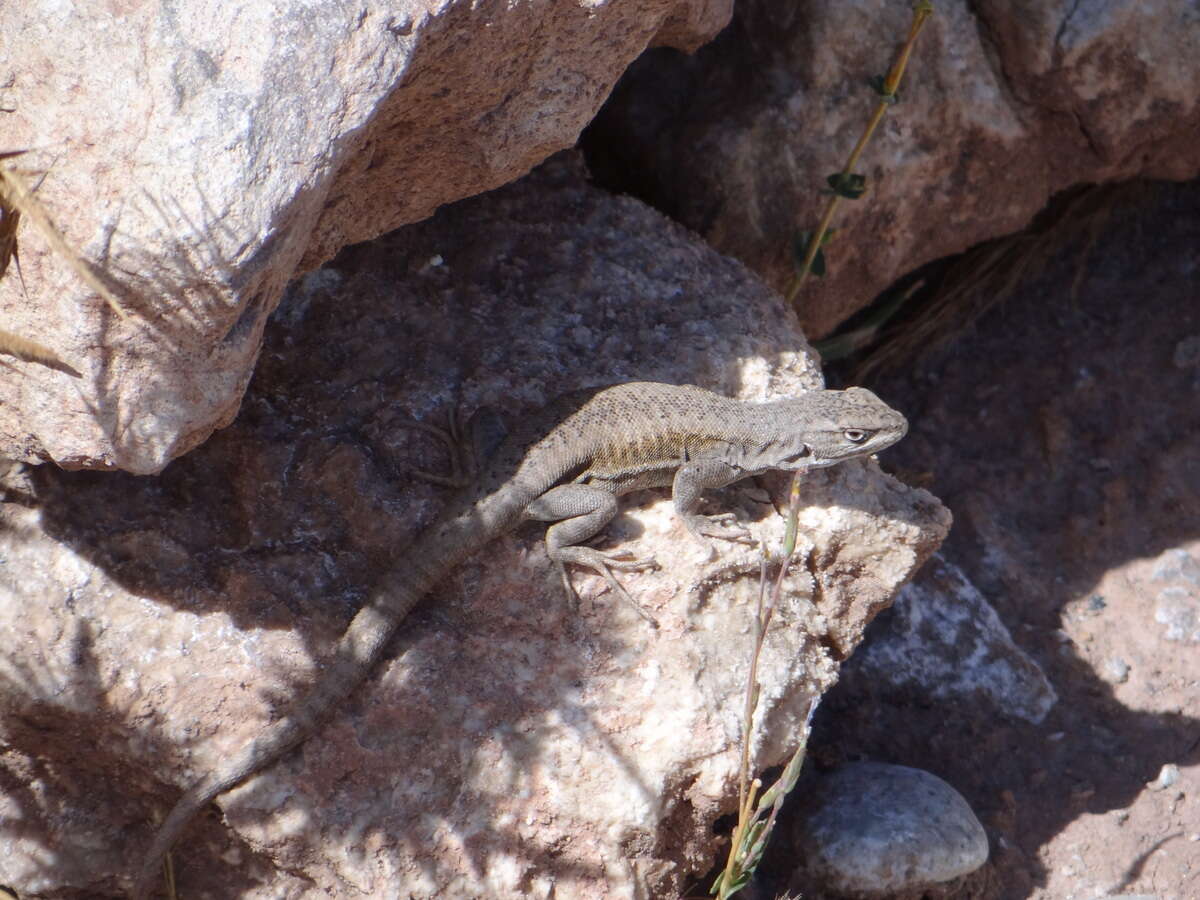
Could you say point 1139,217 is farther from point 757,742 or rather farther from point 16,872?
point 16,872

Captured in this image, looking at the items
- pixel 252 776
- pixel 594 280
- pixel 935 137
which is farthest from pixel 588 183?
pixel 252 776

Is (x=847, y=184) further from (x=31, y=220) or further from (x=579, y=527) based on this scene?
(x=31, y=220)

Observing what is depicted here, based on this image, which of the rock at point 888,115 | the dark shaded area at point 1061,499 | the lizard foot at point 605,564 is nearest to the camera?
the lizard foot at point 605,564

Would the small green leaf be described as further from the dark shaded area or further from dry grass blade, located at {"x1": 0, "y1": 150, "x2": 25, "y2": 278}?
dry grass blade, located at {"x1": 0, "y1": 150, "x2": 25, "y2": 278}

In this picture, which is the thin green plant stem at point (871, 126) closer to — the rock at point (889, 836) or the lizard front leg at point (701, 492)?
the lizard front leg at point (701, 492)

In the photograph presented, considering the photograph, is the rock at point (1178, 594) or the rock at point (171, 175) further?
the rock at point (1178, 594)

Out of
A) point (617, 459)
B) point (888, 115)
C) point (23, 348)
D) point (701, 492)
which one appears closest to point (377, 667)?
point (617, 459)

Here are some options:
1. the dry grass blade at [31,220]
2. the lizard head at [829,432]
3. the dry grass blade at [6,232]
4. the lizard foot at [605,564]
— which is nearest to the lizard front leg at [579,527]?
the lizard foot at [605,564]

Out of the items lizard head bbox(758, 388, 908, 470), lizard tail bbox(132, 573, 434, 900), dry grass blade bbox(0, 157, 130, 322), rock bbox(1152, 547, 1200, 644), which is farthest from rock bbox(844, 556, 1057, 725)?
dry grass blade bbox(0, 157, 130, 322)

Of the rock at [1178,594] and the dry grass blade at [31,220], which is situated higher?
the dry grass blade at [31,220]
